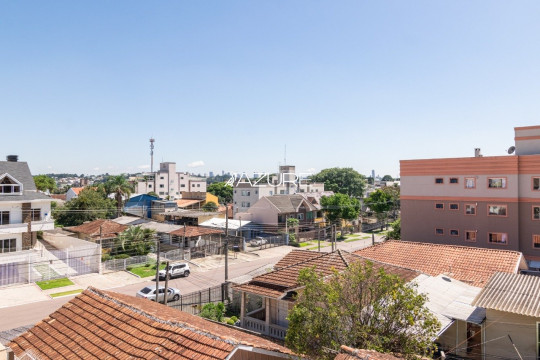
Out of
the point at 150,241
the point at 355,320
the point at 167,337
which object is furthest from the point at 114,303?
the point at 150,241

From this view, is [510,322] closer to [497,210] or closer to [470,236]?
[497,210]

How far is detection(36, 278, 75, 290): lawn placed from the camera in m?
31.6

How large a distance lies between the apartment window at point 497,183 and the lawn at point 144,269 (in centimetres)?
3261

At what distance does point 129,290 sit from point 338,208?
38.7m

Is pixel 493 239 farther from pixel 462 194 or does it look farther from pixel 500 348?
pixel 500 348

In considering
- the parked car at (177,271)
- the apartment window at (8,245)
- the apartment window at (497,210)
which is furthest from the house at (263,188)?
the apartment window at (497,210)

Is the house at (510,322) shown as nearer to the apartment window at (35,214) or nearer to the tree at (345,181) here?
the apartment window at (35,214)

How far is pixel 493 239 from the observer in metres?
34.4

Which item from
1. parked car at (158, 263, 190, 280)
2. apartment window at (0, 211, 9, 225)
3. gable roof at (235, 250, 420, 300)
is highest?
apartment window at (0, 211, 9, 225)

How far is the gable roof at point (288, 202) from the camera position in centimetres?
5844

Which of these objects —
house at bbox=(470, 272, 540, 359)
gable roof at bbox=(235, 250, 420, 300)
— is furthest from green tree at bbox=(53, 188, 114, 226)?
house at bbox=(470, 272, 540, 359)

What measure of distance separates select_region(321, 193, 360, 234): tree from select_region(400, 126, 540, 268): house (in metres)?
21.3

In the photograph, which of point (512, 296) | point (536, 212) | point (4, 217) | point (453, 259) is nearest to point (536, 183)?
point (536, 212)

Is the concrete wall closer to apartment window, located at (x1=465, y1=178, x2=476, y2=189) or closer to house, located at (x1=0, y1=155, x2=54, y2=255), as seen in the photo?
apartment window, located at (x1=465, y1=178, x2=476, y2=189)
